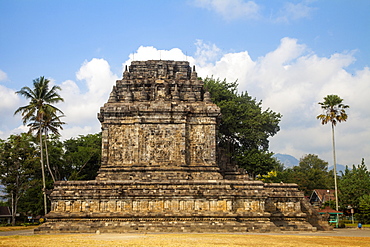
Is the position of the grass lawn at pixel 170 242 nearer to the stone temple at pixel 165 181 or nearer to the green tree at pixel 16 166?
the stone temple at pixel 165 181

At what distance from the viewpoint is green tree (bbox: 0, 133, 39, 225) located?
45.6 m

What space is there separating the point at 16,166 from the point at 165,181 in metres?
25.1

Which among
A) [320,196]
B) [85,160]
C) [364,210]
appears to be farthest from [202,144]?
[320,196]

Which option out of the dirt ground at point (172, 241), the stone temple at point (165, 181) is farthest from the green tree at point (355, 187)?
the dirt ground at point (172, 241)

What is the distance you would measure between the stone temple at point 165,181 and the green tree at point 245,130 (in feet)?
36.2

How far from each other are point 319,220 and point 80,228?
694 inches

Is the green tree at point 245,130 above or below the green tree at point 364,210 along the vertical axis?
above

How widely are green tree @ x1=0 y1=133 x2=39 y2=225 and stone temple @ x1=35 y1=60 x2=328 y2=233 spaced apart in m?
16.2

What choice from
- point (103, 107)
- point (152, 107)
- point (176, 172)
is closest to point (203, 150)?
point (176, 172)

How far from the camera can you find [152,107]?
3291 centimetres

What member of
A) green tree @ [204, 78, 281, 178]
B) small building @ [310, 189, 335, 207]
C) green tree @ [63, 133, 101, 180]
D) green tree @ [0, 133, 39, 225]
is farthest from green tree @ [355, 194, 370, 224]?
green tree @ [0, 133, 39, 225]

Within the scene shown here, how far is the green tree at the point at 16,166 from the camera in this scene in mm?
45625

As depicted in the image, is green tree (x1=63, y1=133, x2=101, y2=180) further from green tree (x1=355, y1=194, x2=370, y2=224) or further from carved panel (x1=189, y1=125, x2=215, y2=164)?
green tree (x1=355, y1=194, x2=370, y2=224)

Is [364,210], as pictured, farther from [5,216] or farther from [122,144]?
[5,216]
